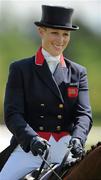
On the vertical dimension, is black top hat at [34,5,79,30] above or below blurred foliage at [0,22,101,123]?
above

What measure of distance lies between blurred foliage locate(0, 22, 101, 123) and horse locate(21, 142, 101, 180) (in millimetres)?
14007

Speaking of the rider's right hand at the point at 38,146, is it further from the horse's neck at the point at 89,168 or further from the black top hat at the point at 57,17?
the black top hat at the point at 57,17

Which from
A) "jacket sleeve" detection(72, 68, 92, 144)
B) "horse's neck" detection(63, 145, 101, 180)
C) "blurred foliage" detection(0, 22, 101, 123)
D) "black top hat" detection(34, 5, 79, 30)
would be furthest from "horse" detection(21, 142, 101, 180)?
"blurred foliage" detection(0, 22, 101, 123)

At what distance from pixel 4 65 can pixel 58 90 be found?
1452 centimetres

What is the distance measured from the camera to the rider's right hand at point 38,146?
499 centimetres

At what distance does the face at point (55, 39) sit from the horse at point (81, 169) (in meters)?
0.90

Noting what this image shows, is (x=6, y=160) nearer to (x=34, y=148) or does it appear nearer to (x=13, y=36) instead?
(x=34, y=148)

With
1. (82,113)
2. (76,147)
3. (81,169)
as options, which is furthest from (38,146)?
(82,113)

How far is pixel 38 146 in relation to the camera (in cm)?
500

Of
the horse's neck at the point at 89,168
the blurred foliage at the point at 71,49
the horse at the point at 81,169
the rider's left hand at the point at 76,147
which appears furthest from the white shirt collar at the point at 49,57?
the blurred foliage at the point at 71,49

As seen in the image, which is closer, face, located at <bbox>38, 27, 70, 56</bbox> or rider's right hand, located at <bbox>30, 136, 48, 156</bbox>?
rider's right hand, located at <bbox>30, 136, 48, 156</bbox>

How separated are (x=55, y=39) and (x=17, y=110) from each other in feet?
1.88

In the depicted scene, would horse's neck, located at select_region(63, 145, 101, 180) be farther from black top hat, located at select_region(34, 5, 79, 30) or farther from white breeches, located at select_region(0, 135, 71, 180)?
black top hat, located at select_region(34, 5, 79, 30)

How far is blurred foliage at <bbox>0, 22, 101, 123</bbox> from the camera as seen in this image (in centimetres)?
1986
